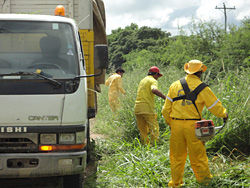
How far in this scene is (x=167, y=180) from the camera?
475 cm

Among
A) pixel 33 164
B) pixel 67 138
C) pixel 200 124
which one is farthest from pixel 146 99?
pixel 33 164

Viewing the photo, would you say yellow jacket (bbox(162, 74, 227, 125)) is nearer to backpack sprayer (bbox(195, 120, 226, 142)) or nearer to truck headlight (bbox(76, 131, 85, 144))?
backpack sprayer (bbox(195, 120, 226, 142))

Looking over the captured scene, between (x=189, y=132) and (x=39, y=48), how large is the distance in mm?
2089

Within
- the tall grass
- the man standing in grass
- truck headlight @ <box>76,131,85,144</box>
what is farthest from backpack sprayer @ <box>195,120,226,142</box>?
the man standing in grass

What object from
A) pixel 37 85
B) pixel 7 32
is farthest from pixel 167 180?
pixel 7 32

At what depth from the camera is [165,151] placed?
5645 millimetres

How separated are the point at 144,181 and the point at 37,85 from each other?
1.91 metres

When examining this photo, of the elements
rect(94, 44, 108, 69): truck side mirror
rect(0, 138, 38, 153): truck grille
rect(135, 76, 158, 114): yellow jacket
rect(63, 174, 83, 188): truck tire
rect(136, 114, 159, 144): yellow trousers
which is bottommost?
rect(63, 174, 83, 188): truck tire

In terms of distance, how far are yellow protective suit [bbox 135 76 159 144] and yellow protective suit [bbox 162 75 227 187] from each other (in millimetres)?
2164

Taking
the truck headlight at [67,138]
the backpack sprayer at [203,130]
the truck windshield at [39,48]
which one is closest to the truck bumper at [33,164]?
the truck headlight at [67,138]

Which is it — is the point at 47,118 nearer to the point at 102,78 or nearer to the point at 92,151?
the point at 92,151

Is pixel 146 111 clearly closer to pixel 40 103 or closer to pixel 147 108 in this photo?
pixel 147 108

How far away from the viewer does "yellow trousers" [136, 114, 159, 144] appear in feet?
21.7

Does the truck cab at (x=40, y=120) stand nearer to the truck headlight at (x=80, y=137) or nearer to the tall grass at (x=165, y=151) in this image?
the truck headlight at (x=80, y=137)
